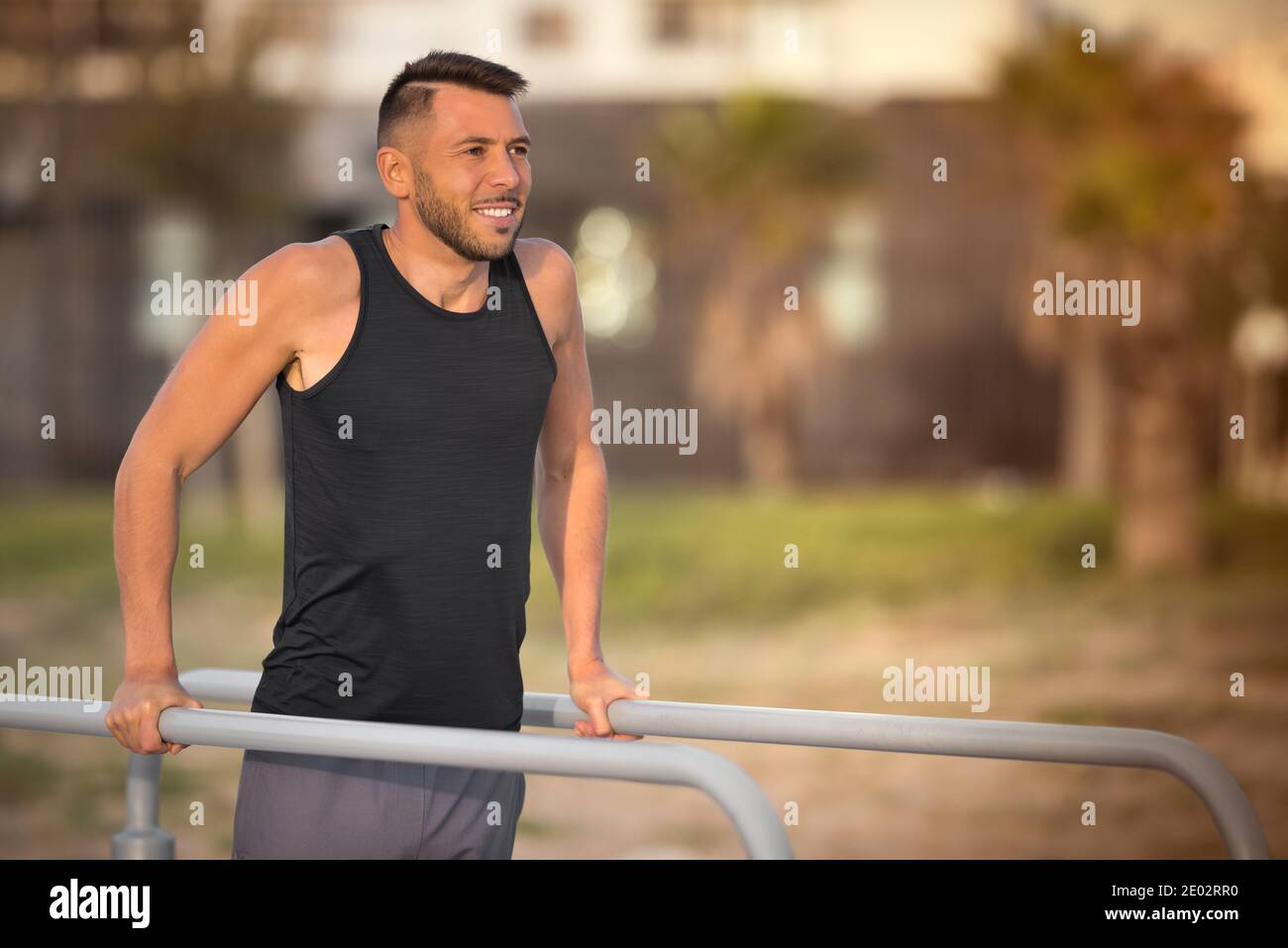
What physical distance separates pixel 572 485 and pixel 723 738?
55 centimetres

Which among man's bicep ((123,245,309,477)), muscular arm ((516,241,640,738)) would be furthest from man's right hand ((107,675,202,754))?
muscular arm ((516,241,640,738))

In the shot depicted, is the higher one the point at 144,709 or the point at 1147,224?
the point at 1147,224

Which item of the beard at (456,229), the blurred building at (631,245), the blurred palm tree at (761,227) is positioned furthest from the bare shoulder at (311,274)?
the blurred building at (631,245)

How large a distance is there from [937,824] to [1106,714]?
217 centimetres

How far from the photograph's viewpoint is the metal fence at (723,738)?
179 cm

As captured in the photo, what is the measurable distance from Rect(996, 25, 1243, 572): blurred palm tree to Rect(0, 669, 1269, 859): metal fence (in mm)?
10043

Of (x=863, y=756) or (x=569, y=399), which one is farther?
(x=863, y=756)

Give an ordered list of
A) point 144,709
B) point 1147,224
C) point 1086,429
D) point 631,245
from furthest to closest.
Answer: point 631,245, point 1086,429, point 1147,224, point 144,709

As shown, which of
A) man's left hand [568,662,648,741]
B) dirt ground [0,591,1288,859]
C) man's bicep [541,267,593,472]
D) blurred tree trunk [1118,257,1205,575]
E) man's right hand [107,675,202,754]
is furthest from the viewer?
blurred tree trunk [1118,257,1205,575]

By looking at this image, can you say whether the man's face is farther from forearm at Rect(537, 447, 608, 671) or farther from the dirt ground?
the dirt ground

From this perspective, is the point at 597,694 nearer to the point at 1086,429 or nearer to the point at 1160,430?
the point at 1160,430

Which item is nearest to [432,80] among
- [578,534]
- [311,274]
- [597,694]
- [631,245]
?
[311,274]

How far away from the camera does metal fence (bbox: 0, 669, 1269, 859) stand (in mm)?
1791

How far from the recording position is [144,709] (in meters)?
2.08
